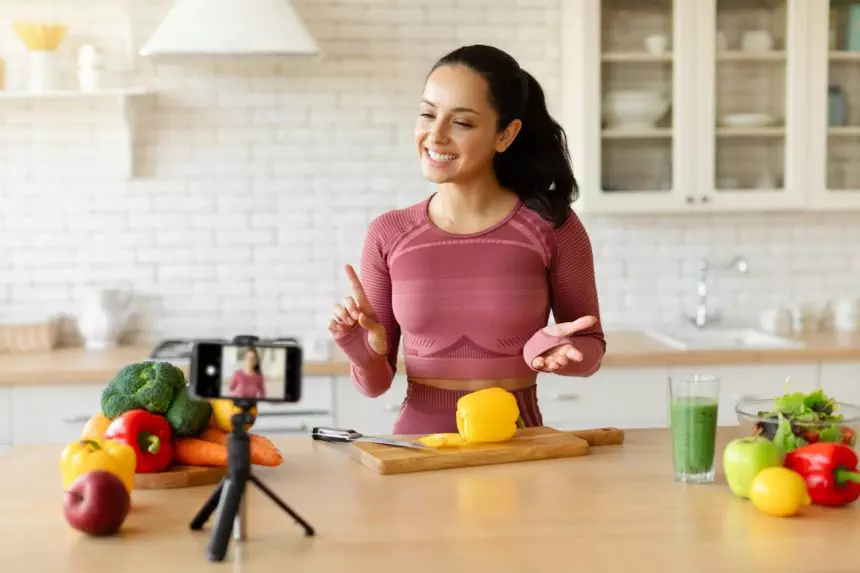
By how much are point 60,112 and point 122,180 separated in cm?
35

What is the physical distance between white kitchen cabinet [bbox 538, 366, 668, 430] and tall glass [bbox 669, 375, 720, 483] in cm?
198

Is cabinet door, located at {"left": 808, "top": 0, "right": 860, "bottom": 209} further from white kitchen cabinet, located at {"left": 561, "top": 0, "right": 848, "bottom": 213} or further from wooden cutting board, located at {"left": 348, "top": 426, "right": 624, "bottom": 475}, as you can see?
wooden cutting board, located at {"left": 348, "top": 426, "right": 624, "bottom": 475}

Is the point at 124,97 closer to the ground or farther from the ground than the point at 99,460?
farther from the ground

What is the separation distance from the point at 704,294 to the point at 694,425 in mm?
2694

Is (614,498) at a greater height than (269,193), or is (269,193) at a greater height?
(269,193)

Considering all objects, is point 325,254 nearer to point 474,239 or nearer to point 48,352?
point 48,352

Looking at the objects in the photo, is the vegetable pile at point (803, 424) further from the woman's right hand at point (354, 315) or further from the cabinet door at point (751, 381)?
the cabinet door at point (751, 381)

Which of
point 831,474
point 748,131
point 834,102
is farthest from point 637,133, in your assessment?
point 831,474

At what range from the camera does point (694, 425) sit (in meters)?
1.93

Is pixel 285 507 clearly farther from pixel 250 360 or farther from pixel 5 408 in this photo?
pixel 5 408

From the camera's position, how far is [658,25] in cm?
418

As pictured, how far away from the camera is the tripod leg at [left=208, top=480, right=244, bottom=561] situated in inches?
62.2

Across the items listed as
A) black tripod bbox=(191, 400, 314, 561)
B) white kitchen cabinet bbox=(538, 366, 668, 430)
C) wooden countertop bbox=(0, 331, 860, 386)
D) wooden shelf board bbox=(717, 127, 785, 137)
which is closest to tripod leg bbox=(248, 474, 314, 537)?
black tripod bbox=(191, 400, 314, 561)

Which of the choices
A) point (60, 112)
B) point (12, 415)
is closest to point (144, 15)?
point (60, 112)
